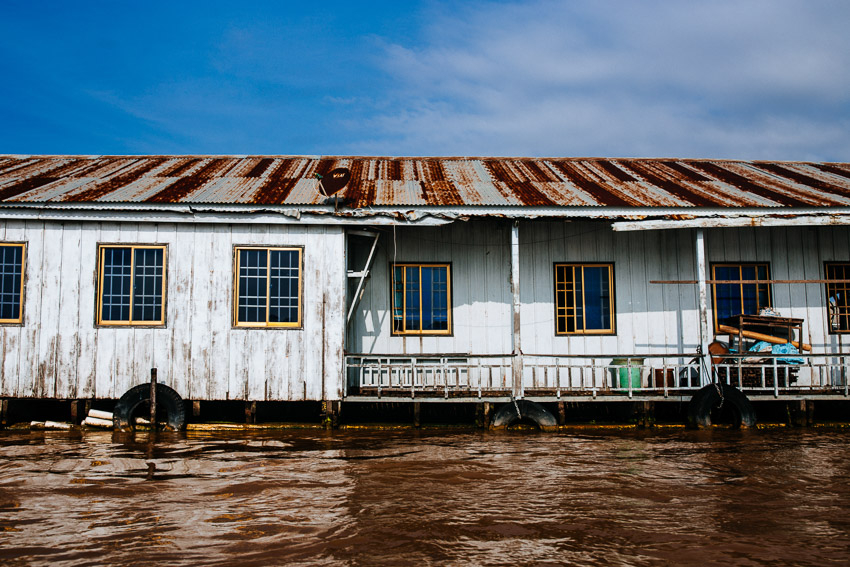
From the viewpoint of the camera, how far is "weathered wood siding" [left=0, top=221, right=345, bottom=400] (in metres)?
12.7

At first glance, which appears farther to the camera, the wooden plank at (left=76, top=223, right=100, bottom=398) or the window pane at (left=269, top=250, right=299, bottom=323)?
the window pane at (left=269, top=250, right=299, bottom=323)

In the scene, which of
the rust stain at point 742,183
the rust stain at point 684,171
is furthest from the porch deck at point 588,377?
the rust stain at point 684,171

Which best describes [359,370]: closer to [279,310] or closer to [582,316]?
[279,310]

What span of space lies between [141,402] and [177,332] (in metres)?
1.39

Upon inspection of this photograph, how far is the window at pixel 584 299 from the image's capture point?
48.5 ft

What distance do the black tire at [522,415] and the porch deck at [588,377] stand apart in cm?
18

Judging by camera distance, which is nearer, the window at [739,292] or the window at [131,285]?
the window at [131,285]

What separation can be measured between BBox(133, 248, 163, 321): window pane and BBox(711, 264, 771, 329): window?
11387 millimetres

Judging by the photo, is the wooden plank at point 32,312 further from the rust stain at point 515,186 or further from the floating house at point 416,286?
the rust stain at point 515,186

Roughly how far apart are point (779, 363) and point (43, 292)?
14275 millimetres

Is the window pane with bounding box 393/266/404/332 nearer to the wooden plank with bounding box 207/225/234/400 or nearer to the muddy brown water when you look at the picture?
the muddy brown water

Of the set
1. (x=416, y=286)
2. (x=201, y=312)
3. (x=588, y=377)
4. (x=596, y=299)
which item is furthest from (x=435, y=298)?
(x=201, y=312)

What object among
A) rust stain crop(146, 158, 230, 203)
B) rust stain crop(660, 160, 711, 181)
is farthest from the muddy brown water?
rust stain crop(660, 160, 711, 181)

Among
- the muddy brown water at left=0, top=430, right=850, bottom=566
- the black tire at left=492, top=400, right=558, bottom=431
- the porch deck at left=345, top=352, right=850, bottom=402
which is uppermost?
the porch deck at left=345, top=352, right=850, bottom=402
